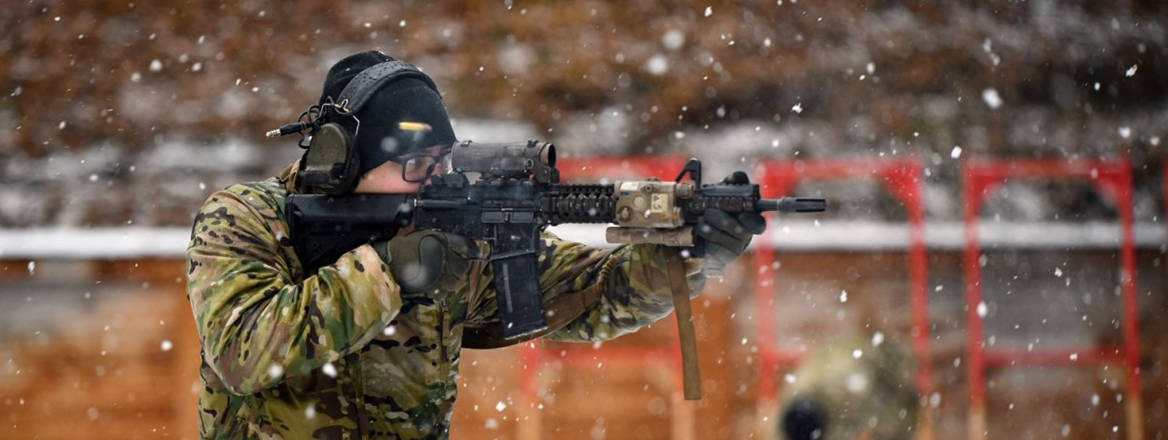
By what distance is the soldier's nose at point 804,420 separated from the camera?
16.0 feet

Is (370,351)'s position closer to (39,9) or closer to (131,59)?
(131,59)

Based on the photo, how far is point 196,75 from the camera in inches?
240

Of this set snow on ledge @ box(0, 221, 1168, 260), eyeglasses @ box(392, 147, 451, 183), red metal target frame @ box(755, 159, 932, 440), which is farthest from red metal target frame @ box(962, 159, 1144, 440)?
eyeglasses @ box(392, 147, 451, 183)

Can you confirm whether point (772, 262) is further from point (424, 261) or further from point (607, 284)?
point (424, 261)

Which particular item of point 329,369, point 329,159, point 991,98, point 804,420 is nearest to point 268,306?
point 329,369

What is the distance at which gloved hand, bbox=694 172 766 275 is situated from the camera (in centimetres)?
207

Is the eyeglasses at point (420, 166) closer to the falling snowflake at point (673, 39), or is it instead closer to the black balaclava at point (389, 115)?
the black balaclava at point (389, 115)

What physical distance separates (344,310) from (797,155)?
4.13 m

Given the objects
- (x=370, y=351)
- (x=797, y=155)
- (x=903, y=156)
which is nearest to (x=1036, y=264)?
(x=903, y=156)

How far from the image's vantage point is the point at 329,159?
216 cm

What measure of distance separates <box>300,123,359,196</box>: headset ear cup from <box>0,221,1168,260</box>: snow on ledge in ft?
10.3

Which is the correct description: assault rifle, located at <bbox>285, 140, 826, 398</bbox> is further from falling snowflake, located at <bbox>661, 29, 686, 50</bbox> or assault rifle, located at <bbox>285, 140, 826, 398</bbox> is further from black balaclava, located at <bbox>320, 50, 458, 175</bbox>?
falling snowflake, located at <bbox>661, 29, 686, 50</bbox>

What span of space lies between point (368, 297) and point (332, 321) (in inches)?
3.1

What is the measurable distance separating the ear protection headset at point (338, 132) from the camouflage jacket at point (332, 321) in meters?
0.13
